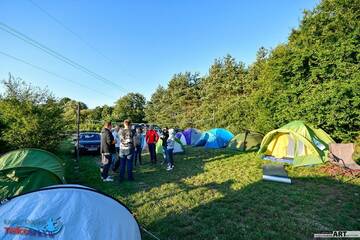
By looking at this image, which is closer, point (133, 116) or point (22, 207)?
point (22, 207)

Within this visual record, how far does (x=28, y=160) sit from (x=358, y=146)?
39.7 ft

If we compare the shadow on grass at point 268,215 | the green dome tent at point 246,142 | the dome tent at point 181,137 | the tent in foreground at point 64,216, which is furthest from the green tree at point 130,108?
the tent in foreground at point 64,216

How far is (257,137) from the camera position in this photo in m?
14.1

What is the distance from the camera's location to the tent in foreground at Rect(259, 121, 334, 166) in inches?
341

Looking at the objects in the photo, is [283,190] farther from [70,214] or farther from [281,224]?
[70,214]

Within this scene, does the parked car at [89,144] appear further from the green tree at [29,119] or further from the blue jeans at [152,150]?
the blue jeans at [152,150]

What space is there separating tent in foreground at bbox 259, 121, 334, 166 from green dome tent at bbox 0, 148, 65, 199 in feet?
25.4

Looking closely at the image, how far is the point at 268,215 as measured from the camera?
14.9ft

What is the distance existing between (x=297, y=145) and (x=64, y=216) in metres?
9.06

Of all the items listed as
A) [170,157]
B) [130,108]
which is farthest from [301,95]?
[130,108]

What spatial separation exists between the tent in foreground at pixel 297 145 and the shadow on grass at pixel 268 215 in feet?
7.96

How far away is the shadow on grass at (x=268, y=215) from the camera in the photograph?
3904 millimetres

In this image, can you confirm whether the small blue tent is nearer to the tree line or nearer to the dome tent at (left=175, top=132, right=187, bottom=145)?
the dome tent at (left=175, top=132, right=187, bottom=145)

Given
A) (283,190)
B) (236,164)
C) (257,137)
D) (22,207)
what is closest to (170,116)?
(257,137)
